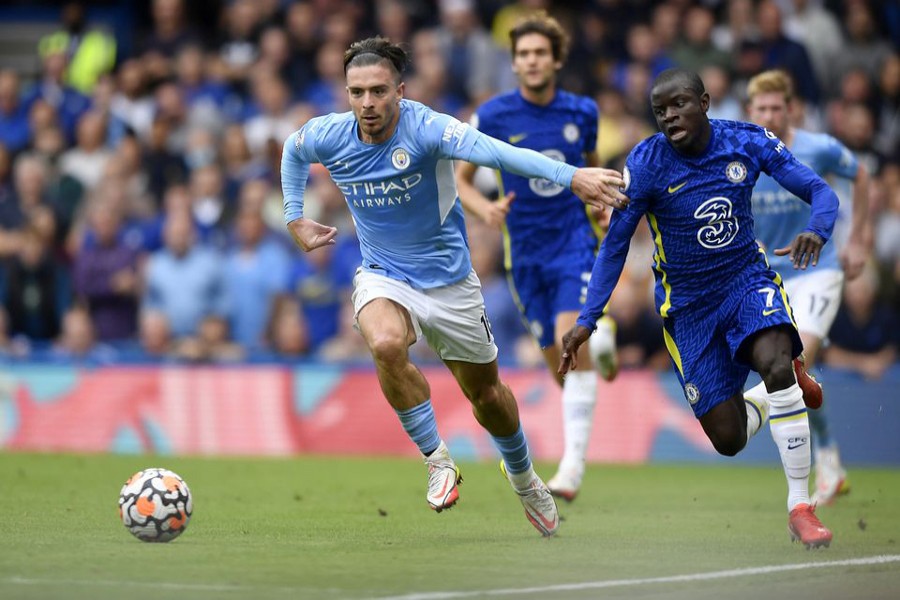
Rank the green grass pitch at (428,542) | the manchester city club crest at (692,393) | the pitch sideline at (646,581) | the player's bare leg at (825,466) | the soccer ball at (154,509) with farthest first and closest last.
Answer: the player's bare leg at (825,466)
the manchester city club crest at (692,393)
the soccer ball at (154,509)
the green grass pitch at (428,542)
the pitch sideline at (646,581)

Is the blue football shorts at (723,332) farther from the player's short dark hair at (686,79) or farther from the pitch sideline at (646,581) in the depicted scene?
the pitch sideline at (646,581)

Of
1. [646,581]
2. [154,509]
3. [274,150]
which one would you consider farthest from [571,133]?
[274,150]

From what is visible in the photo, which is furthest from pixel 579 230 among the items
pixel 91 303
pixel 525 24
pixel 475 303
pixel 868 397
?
pixel 91 303

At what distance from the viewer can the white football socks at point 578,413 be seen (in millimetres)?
11469

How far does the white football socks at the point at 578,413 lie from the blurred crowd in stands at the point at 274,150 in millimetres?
3786

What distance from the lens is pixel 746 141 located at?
8711 millimetres

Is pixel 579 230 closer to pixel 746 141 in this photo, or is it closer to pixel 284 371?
pixel 746 141

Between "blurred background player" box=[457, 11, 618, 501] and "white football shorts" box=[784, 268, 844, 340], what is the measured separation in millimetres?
1526

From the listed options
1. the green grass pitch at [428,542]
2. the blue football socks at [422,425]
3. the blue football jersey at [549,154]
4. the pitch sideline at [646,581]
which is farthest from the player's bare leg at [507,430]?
the blue football jersey at [549,154]

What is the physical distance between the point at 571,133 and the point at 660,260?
280cm

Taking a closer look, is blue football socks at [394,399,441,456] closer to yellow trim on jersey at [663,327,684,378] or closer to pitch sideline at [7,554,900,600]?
yellow trim on jersey at [663,327,684,378]

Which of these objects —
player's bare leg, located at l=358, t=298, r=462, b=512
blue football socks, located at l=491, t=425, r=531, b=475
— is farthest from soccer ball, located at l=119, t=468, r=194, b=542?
blue football socks, located at l=491, t=425, r=531, b=475

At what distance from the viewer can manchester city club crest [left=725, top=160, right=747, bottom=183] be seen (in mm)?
8641

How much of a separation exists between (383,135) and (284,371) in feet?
25.8
